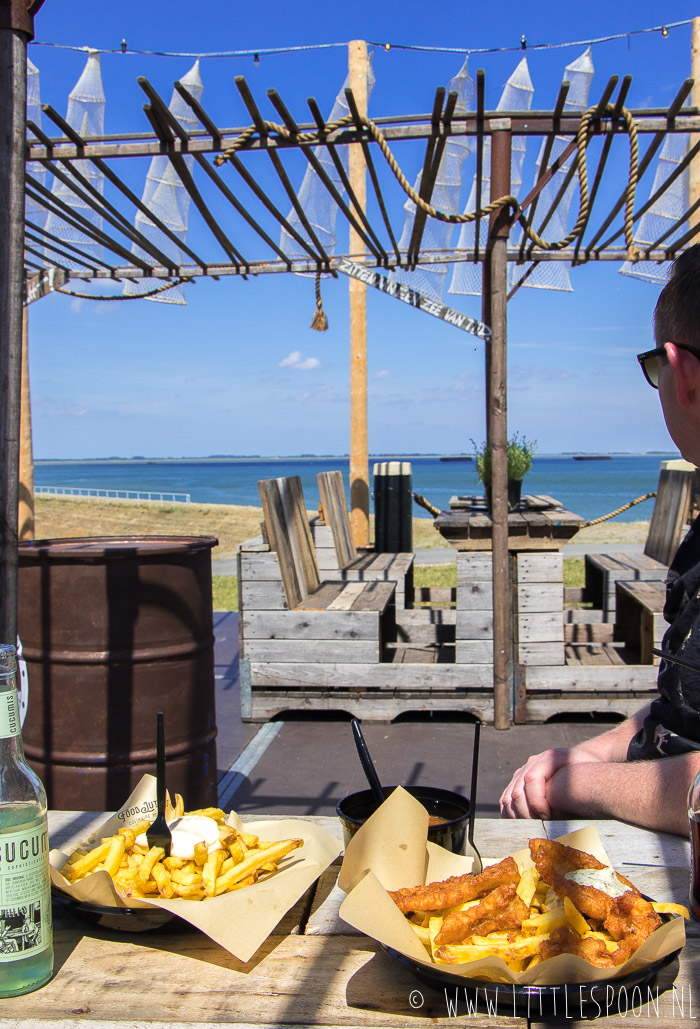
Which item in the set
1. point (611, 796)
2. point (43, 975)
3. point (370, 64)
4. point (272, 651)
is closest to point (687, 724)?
point (611, 796)

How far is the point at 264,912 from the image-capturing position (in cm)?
116

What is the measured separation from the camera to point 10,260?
1881 mm

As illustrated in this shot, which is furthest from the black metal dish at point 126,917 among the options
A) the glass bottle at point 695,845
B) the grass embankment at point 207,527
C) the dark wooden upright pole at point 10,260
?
the grass embankment at point 207,527

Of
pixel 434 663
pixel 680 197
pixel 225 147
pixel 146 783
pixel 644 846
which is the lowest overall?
pixel 434 663

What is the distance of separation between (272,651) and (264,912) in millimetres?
4302

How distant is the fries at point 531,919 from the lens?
101 centimetres

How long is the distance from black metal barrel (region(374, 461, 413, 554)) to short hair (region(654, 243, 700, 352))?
253 inches

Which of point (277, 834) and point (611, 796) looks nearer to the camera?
point (277, 834)

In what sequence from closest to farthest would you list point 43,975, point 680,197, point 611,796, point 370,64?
1. point 43,975
2. point 611,796
3. point 680,197
4. point 370,64

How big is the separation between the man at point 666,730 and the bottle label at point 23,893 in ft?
3.60

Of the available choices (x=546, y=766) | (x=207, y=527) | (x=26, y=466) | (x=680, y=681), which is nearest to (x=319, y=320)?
(x=26, y=466)

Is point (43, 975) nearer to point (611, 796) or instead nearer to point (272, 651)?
point (611, 796)

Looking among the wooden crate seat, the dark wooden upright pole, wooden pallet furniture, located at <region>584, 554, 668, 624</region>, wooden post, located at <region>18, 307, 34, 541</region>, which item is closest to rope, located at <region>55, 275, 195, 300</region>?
wooden post, located at <region>18, 307, 34, 541</region>

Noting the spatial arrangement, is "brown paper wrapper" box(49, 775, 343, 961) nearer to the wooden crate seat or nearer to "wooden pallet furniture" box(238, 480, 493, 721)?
the wooden crate seat
